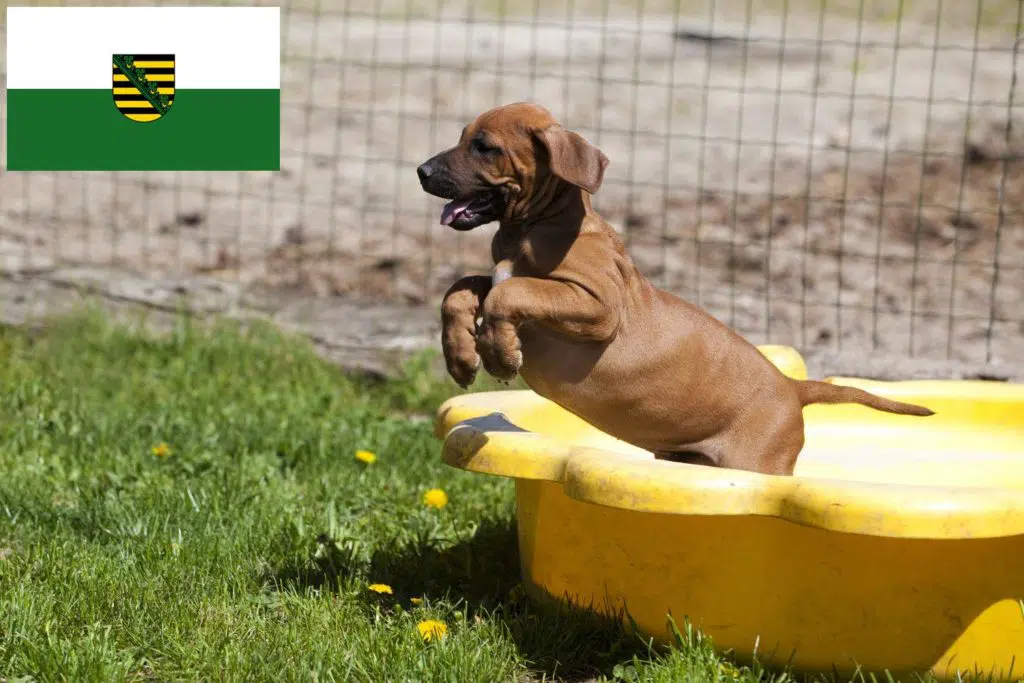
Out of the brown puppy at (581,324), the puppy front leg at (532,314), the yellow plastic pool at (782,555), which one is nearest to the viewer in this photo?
the yellow plastic pool at (782,555)

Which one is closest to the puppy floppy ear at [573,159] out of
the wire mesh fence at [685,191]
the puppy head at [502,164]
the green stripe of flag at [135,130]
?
the puppy head at [502,164]

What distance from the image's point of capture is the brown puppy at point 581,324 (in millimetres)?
3100

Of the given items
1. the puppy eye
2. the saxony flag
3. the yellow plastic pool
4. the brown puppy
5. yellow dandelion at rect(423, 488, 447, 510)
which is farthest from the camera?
the saxony flag

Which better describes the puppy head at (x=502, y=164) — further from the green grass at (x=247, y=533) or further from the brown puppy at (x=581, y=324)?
the green grass at (x=247, y=533)

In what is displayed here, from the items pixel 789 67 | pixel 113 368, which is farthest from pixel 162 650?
pixel 789 67

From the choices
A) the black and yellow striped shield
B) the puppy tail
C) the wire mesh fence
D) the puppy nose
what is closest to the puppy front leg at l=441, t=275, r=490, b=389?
the puppy nose

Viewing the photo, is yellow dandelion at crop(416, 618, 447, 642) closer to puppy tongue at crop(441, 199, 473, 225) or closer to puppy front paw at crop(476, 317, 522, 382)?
puppy front paw at crop(476, 317, 522, 382)

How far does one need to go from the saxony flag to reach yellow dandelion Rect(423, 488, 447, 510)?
9.96ft

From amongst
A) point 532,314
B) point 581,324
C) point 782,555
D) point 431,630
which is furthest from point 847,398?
point 431,630

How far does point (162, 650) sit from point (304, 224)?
5.16 meters

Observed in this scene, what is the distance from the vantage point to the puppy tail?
3.59 meters

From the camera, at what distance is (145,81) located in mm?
6461

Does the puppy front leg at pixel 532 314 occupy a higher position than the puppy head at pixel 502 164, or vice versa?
the puppy head at pixel 502 164

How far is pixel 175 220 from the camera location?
26.4 feet
